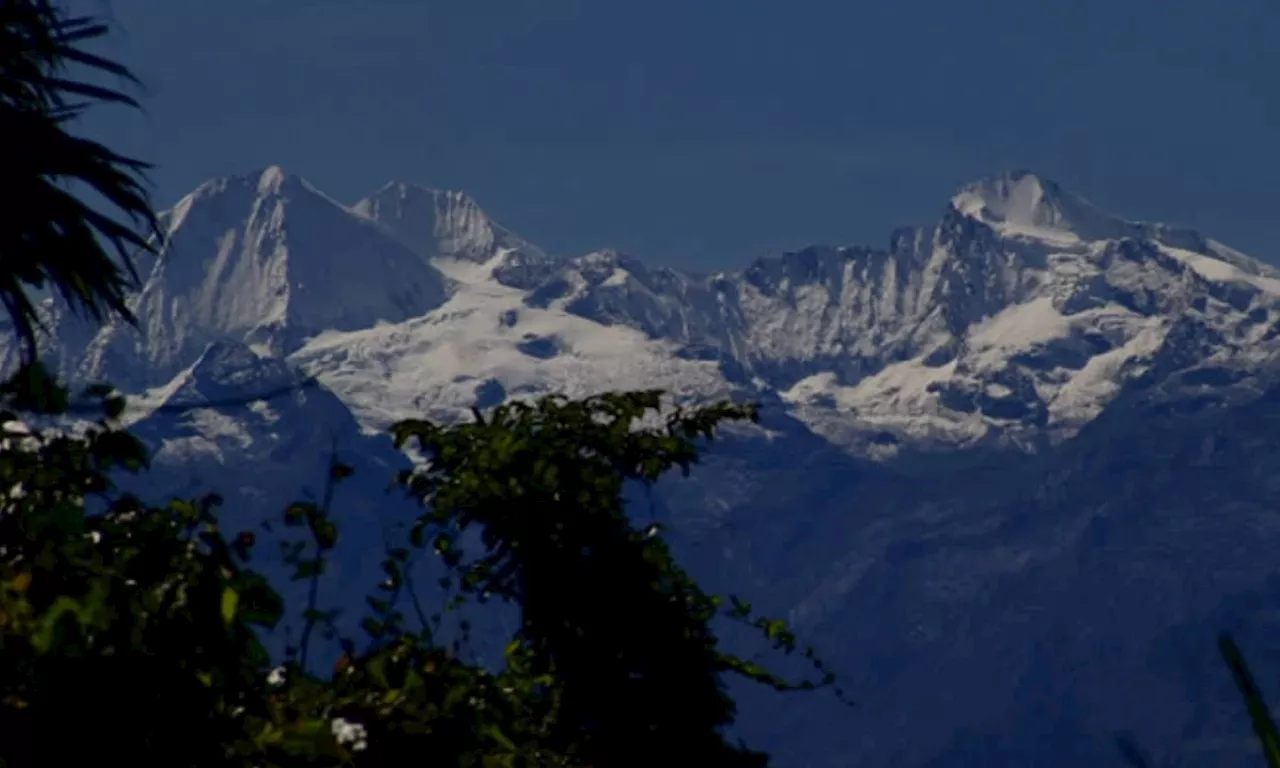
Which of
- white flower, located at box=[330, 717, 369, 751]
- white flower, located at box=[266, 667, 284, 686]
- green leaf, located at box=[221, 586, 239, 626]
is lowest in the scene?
white flower, located at box=[330, 717, 369, 751]

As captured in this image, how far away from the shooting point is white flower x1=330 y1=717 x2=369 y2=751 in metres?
5.54

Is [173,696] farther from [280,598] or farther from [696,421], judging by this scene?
[696,421]

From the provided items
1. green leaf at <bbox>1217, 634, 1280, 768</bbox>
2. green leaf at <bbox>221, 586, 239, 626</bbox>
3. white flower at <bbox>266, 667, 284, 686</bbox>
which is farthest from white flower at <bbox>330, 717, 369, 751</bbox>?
green leaf at <bbox>1217, 634, 1280, 768</bbox>

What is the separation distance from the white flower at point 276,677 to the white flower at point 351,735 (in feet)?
1.58

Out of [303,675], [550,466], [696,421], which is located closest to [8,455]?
[303,675]

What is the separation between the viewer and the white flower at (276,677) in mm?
6199

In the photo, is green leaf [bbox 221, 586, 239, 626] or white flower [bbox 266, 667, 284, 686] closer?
green leaf [bbox 221, 586, 239, 626]

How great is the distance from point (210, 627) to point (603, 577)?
7758mm

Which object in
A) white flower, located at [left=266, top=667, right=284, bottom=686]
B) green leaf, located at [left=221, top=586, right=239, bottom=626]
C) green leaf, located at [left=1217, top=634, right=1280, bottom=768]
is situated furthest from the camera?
white flower, located at [left=266, top=667, right=284, bottom=686]

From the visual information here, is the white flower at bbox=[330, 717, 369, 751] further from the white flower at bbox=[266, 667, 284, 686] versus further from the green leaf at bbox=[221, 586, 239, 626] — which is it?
the white flower at bbox=[266, 667, 284, 686]

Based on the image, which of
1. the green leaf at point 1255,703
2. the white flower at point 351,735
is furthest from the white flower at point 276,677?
the green leaf at point 1255,703

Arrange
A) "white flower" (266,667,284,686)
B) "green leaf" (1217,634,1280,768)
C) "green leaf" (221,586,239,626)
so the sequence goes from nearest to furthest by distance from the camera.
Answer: "green leaf" (1217,634,1280,768), "green leaf" (221,586,239,626), "white flower" (266,667,284,686)

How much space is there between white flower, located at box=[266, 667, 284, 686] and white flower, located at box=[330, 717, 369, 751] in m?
0.48

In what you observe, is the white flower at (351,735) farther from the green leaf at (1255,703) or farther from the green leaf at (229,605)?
the green leaf at (1255,703)
